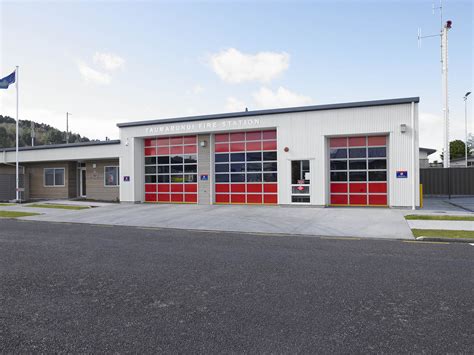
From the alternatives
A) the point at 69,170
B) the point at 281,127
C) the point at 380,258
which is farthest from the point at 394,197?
the point at 69,170

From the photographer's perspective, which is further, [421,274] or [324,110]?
[324,110]

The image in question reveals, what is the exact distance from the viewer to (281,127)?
17.9m

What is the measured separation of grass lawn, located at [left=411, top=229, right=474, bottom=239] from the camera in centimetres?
863

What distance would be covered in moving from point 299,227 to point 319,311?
7.10m

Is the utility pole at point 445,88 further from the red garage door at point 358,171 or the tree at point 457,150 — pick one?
the tree at point 457,150

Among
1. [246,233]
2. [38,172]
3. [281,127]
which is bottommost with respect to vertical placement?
[246,233]

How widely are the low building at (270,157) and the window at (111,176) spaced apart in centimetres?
7

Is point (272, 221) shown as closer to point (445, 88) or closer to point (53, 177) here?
point (53, 177)

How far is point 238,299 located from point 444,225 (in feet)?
29.8

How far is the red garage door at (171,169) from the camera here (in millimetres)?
20609

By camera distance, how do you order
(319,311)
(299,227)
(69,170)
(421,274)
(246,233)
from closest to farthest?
(319,311) → (421,274) → (246,233) → (299,227) → (69,170)

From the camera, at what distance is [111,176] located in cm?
2400

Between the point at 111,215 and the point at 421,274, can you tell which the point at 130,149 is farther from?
the point at 421,274

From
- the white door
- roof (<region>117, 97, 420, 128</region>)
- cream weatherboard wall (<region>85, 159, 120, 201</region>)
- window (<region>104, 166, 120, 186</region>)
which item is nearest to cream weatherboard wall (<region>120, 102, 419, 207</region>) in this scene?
roof (<region>117, 97, 420, 128</region>)
